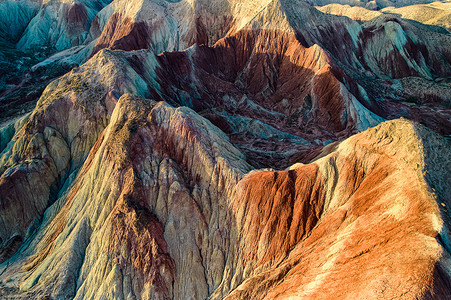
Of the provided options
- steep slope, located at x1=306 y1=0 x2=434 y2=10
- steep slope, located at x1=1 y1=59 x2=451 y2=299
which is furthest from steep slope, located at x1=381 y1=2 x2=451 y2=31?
steep slope, located at x1=1 y1=59 x2=451 y2=299

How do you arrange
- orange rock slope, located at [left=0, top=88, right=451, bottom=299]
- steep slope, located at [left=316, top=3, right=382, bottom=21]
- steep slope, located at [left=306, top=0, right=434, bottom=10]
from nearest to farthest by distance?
orange rock slope, located at [left=0, top=88, right=451, bottom=299]
steep slope, located at [left=316, top=3, right=382, bottom=21]
steep slope, located at [left=306, top=0, right=434, bottom=10]

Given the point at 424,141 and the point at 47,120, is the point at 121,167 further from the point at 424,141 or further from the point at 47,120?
the point at 424,141

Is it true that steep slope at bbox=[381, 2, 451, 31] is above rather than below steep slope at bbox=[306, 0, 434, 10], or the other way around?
below

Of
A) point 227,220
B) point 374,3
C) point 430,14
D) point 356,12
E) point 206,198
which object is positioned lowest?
point 430,14

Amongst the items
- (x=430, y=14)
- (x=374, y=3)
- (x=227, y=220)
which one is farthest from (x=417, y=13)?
(x=227, y=220)

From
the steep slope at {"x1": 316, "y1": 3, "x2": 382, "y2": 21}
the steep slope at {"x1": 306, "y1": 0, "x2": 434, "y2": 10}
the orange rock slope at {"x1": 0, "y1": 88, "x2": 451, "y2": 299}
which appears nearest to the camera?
the orange rock slope at {"x1": 0, "y1": 88, "x2": 451, "y2": 299}

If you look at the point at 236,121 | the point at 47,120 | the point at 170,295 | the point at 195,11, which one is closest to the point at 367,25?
the point at 195,11

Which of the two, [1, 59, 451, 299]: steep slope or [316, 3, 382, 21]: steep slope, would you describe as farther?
[316, 3, 382, 21]: steep slope

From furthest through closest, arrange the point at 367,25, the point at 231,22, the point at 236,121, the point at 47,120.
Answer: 1. the point at 367,25
2. the point at 231,22
3. the point at 236,121
4. the point at 47,120

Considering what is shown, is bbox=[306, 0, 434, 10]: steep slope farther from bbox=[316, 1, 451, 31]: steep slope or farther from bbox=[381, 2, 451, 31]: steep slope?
bbox=[381, 2, 451, 31]: steep slope

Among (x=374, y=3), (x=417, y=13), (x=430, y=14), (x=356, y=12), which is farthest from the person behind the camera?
(x=374, y=3)

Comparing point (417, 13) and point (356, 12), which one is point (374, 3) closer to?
point (417, 13)
